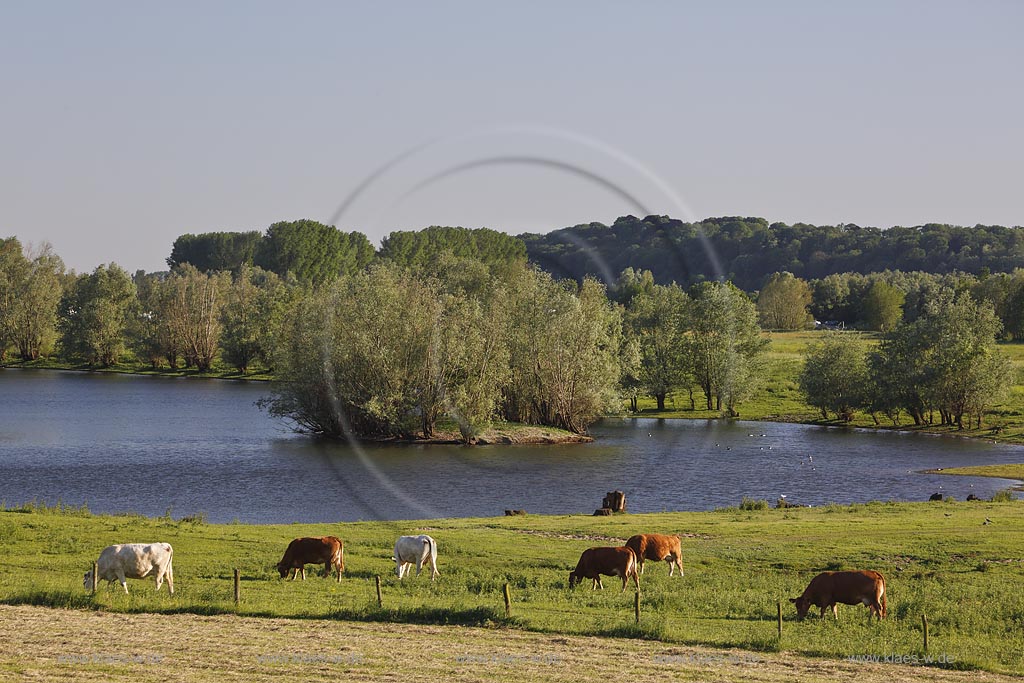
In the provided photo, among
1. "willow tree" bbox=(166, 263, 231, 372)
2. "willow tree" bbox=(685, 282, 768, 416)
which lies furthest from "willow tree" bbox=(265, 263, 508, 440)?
"willow tree" bbox=(166, 263, 231, 372)

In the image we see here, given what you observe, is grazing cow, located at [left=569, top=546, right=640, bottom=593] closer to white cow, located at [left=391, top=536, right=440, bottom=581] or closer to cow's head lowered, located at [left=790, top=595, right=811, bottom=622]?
white cow, located at [left=391, top=536, right=440, bottom=581]

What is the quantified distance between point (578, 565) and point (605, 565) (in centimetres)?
87

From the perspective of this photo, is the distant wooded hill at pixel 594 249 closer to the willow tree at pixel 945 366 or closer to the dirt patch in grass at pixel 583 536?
the dirt patch in grass at pixel 583 536

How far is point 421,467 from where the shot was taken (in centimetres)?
6291

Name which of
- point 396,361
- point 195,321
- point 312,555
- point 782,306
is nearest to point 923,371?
point 396,361

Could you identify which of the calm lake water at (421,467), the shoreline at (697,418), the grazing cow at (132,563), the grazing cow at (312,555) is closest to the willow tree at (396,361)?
the shoreline at (697,418)

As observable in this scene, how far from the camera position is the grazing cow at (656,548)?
28422 millimetres

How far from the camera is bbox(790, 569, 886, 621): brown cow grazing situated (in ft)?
76.0

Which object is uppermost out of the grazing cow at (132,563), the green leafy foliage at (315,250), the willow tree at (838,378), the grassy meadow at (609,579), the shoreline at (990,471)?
the green leafy foliage at (315,250)

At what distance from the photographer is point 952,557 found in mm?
31062

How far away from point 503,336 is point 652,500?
29.6 m

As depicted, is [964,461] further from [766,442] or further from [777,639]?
[777,639]

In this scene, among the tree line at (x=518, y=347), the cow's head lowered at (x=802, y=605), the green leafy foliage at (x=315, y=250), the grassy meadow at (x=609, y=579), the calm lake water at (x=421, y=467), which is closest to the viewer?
the grassy meadow at (x=609, y=579)

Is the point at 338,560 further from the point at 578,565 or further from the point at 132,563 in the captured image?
the point at 578,565
